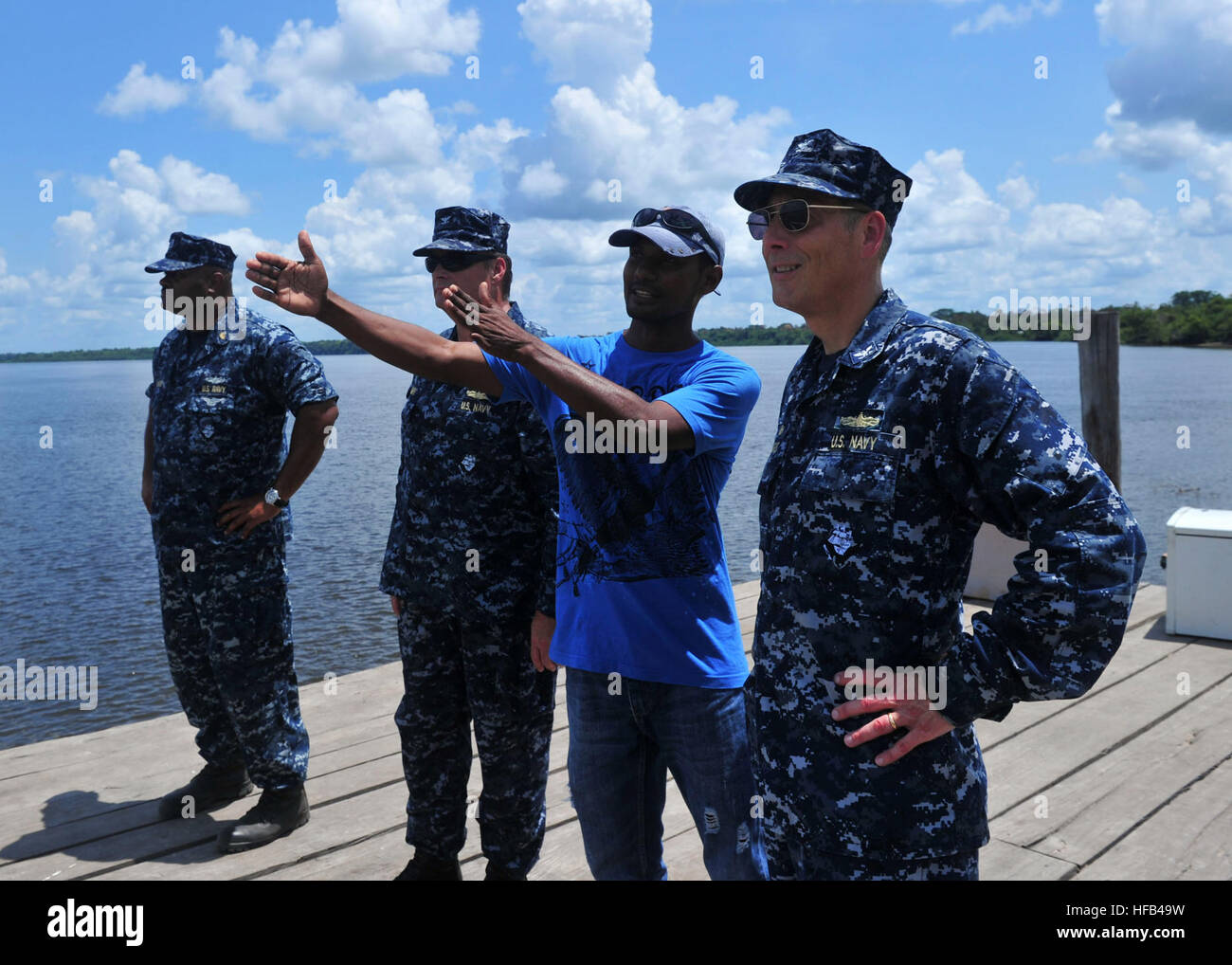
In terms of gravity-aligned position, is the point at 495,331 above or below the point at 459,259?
below

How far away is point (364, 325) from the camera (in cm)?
244

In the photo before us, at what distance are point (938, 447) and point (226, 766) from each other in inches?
126

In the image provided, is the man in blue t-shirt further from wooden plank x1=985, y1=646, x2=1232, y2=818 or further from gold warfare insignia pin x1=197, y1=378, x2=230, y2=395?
wooden plank x1=985, y1=646, x2=1232, y2=818

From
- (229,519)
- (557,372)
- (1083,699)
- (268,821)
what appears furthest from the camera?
(1083,699)

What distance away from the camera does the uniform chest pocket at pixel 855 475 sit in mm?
1688

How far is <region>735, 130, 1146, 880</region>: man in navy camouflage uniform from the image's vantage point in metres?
1.56

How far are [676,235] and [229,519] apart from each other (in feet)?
6.82

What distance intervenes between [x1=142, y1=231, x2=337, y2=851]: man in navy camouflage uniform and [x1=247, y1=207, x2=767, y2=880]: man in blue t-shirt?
1447mm

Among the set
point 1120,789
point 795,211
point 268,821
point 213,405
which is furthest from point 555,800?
point 795,211

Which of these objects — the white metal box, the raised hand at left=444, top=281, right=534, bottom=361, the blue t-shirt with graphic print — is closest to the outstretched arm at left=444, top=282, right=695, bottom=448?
the raised hand at left=444, top=281, right=534, bottom=361

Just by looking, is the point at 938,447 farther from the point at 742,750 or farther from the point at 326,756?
the point at 326,756

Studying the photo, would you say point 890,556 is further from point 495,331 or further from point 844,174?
point 495,331

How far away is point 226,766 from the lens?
3906 millimetres
